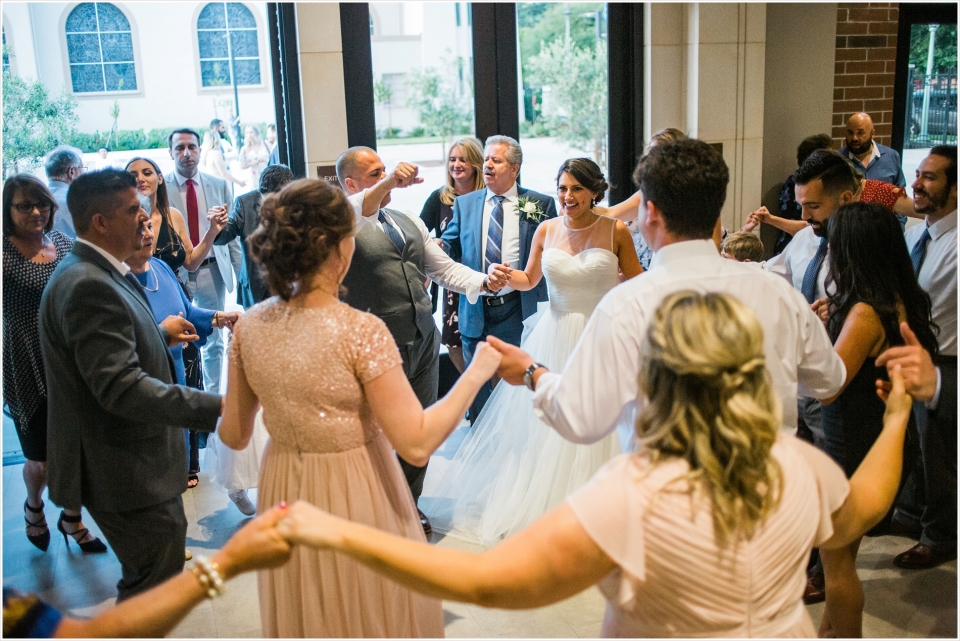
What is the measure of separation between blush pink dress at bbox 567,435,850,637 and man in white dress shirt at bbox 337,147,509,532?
2097 millimetres

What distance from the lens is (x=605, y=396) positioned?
194 cm

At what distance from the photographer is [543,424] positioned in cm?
375

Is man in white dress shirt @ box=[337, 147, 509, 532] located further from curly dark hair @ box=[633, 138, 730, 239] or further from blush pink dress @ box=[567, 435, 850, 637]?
blush pink dress @ box=[567, 435, 850, 637]

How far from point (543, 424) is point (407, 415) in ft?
6.26

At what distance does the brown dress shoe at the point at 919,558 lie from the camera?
10.9 ft

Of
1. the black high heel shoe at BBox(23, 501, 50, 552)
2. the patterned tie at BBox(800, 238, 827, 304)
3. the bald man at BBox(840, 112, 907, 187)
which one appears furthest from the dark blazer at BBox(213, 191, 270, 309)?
the bald man at BBox(840, 112, 907, 187)

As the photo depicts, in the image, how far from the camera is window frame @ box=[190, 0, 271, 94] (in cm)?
520

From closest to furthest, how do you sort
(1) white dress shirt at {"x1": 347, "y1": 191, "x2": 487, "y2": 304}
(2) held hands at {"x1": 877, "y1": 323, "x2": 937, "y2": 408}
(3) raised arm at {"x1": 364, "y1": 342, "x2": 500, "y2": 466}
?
(2) held hands at {"x1": 877, "y1": 323, "x2": 937, "y2": 408}
(3) raised arm at {"x1": 364, "y1": 342, "x2": 500, "y2": 466}
(1) white dress shirt at {"x1": 347, "y1": 191, "x2": 487, "y2": 304}

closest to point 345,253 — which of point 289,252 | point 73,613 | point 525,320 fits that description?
point 289,252

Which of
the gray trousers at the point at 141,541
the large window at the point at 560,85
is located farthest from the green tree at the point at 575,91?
the gray trousers at the point at 141,541

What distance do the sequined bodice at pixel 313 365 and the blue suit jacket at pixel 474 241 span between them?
251 cm

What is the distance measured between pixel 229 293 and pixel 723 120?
338 centimetres

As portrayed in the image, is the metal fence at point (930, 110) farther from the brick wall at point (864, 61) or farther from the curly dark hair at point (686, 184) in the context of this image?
the curly dark hair at point (686, 184)

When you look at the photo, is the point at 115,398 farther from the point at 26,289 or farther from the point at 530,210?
the point at 530,210
